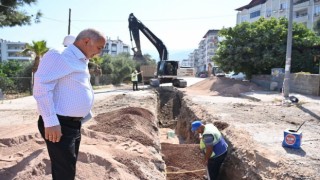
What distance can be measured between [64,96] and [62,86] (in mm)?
85

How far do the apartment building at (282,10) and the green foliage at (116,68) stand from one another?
2158cm

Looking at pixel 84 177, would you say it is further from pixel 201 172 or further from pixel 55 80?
pixel 201 172

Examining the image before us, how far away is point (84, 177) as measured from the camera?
4.14 m

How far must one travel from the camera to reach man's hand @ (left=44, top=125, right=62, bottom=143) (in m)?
2.55

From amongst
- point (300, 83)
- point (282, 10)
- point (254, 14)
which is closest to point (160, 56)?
point (300, 83)

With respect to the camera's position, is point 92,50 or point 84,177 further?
point 84,177

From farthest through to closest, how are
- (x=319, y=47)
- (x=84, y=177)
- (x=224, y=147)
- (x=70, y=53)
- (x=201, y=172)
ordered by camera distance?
(x=319, y=47) → (x=201, y=172) → (x=224, y=147) → (x=84, y=177) → (x=70, y=53)

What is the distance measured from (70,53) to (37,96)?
456 millimetres

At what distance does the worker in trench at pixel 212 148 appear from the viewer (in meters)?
5.75

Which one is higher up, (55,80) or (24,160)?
(55,80)

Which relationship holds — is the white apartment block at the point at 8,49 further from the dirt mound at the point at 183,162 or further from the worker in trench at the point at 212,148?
the worker in trench at the point at 212,148

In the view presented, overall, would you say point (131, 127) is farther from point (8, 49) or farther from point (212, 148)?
point (8, 49)

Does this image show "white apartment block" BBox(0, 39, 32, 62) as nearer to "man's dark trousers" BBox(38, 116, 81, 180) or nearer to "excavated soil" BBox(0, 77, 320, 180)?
"excavated soil" BBox(0, 77, 320, 180)

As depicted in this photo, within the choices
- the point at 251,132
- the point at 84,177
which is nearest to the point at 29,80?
the point at 251,132
